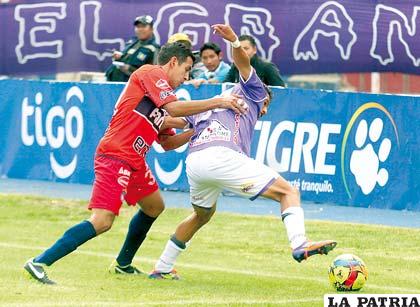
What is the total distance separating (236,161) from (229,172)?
11 centimetres

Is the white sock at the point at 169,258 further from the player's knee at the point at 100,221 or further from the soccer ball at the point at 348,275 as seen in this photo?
the soccer ball at the point at 348,275

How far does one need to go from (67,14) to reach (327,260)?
Result: 345 inches

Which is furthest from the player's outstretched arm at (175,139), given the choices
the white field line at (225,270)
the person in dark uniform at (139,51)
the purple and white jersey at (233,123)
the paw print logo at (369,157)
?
the person in dark uniform at (139,51)

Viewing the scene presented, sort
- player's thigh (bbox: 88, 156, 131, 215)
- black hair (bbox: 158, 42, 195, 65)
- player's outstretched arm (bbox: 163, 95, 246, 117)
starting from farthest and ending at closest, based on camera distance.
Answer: black hair (bbox: 158, 42, 195, 65) → player's thigh (bbox: 88, 156, 131, 215) → player's outstretched arm (bbox: 163, 95, 246, 117)

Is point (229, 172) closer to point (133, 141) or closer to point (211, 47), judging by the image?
point (133, 141)

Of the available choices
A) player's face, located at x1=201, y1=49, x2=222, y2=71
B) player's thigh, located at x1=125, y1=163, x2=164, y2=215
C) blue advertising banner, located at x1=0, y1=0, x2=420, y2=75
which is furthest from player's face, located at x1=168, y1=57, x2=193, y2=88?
blue advertising banner, located at x1=0, y1=0, x2=420, y2=75

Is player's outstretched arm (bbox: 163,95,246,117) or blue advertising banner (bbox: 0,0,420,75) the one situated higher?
player's outstretched arm (bbox: 163,95,246,117)

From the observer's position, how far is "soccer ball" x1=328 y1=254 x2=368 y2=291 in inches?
427

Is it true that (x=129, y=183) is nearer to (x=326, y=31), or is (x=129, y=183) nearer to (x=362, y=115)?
(x=362, y=115)

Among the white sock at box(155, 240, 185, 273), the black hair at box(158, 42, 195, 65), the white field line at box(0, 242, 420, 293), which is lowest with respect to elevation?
the white field line at box(0, 242, 420, 293)

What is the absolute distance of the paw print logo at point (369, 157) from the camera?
17.2 m

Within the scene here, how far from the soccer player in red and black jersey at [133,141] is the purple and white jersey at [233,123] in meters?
0.26

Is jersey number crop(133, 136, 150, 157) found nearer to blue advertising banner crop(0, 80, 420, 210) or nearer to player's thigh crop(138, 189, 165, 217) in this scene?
player's thigh crop(138, 189, 165, 217)

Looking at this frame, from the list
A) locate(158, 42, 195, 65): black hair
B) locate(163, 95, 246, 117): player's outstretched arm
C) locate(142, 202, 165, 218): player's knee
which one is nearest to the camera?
locate(163, 95, 246, 117): player's outstretched arm
